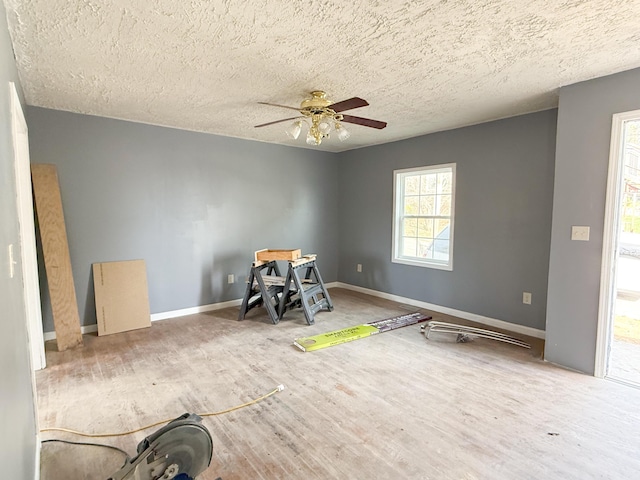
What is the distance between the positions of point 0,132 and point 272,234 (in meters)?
3.84

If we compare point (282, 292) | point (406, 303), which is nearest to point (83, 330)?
point (282, 292)

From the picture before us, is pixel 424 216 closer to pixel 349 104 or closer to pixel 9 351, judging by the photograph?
pixel 349 104

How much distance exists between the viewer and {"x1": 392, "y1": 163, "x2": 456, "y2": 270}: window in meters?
4.45

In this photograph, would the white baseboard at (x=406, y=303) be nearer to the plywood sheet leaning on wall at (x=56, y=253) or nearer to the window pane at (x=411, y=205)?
the plywood sheet leaning on wall at (x=56, y=253)

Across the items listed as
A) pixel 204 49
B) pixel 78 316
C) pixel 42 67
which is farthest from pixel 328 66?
pixel 78 316

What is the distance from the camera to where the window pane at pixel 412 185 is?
481cm

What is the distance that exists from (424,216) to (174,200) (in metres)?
3.27

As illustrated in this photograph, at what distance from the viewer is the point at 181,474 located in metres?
1.50

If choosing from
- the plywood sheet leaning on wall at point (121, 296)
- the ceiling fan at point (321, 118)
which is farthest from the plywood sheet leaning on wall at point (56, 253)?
the ceiling fan at point (321, 118)

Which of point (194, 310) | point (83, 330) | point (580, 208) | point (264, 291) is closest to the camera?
point (580, 208)

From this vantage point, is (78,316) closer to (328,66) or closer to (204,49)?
(204,49)

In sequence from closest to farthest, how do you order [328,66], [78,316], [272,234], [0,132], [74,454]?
[0,132], [74,454], [328,66], [78,316], [272,234]

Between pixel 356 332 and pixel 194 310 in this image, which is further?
pixel 194 310

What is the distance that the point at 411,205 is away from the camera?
4.90 metres
